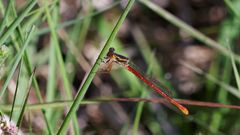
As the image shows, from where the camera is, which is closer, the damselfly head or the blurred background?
the damselfly head

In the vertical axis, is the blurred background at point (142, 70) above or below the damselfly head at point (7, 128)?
above

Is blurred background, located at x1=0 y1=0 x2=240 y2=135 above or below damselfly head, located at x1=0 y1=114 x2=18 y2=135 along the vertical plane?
above

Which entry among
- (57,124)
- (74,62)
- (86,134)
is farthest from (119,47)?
(57,124)

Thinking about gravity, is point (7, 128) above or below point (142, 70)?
below

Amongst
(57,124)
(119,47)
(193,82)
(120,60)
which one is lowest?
(120,60)

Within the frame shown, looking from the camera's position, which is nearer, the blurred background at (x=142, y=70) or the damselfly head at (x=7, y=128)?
the damselfly head at (x=7, y=128)

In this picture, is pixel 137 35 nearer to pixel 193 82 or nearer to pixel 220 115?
pixel 193 82

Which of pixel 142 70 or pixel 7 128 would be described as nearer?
pixel 7 128

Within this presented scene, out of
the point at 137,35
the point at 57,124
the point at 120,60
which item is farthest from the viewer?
the point at 137,35
